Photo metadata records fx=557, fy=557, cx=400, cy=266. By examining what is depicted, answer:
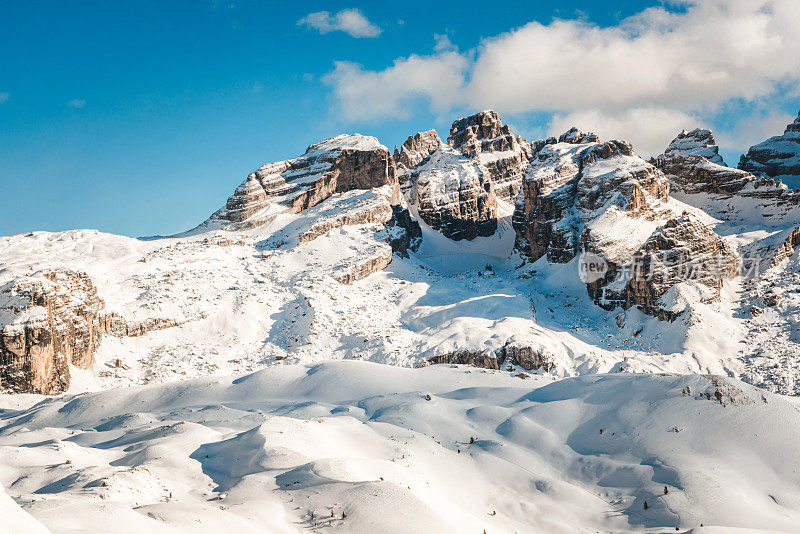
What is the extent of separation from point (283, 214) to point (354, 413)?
55503 millimetres

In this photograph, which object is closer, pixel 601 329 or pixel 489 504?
pixel 489 504

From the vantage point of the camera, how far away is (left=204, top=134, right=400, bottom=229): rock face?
248ft

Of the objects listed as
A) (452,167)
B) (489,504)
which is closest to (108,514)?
(489,504)

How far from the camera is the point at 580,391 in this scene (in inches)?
885

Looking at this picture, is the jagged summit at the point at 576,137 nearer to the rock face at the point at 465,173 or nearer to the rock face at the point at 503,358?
the rock face at the point at 465,173

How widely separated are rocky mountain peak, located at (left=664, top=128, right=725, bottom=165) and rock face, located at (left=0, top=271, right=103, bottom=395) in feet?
257

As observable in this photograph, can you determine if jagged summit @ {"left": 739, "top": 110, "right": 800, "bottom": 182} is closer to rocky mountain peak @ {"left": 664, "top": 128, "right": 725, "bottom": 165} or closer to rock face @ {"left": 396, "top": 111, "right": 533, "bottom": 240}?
rocky mountain peak @ {"left": 664, "top": 128, "right": 725, "bottom": 165}

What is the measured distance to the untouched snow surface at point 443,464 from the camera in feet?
37.6

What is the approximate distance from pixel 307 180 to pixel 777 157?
72.9m

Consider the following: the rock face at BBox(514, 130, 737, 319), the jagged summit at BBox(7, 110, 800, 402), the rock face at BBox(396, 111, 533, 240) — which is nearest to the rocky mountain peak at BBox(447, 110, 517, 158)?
the rock face at BBox(396, 111, 533, 240)

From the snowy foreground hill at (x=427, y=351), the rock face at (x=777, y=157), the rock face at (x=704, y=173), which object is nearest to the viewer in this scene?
the snowy foreground hill at (x=427, y=351)

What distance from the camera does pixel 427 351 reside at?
45.2 meters

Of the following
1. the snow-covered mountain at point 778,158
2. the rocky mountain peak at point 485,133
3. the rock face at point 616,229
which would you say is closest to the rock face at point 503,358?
the rock face at point 616,229

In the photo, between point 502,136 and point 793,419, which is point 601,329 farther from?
point 502,136
